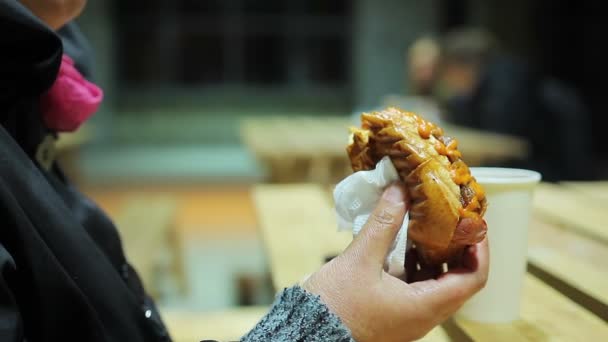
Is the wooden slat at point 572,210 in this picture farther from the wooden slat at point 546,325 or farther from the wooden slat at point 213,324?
the wooden slat at point 213,324

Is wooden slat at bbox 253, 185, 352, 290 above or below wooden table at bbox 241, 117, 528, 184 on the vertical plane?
above

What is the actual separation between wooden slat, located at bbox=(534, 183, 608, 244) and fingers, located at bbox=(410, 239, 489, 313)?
0.55 metres

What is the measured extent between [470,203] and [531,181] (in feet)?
0.45

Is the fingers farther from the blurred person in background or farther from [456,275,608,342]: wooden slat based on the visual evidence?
the blurred person in background

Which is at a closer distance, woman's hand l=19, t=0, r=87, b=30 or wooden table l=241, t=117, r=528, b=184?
woman's hand l=19, t=0, r=87, b=30

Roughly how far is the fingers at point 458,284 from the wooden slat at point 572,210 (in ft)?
1.81

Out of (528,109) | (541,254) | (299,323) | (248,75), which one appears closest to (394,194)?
(299,323)

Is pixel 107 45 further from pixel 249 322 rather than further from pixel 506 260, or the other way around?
pixel 506 260

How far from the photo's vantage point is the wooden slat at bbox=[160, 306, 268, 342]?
1183mm

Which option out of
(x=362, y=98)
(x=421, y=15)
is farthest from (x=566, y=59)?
(x=362, y=98)

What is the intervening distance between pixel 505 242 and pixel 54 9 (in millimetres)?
669

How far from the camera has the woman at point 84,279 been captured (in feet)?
2.16

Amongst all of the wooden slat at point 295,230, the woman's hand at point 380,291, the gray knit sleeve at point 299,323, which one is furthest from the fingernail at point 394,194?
the wooden slat at point 295,230

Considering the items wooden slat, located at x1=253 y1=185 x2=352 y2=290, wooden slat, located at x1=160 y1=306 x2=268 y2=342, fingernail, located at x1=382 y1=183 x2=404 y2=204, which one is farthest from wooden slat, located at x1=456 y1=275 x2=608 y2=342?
wooden slat, located at x1=160 y1=306 x2=268 y2=342
